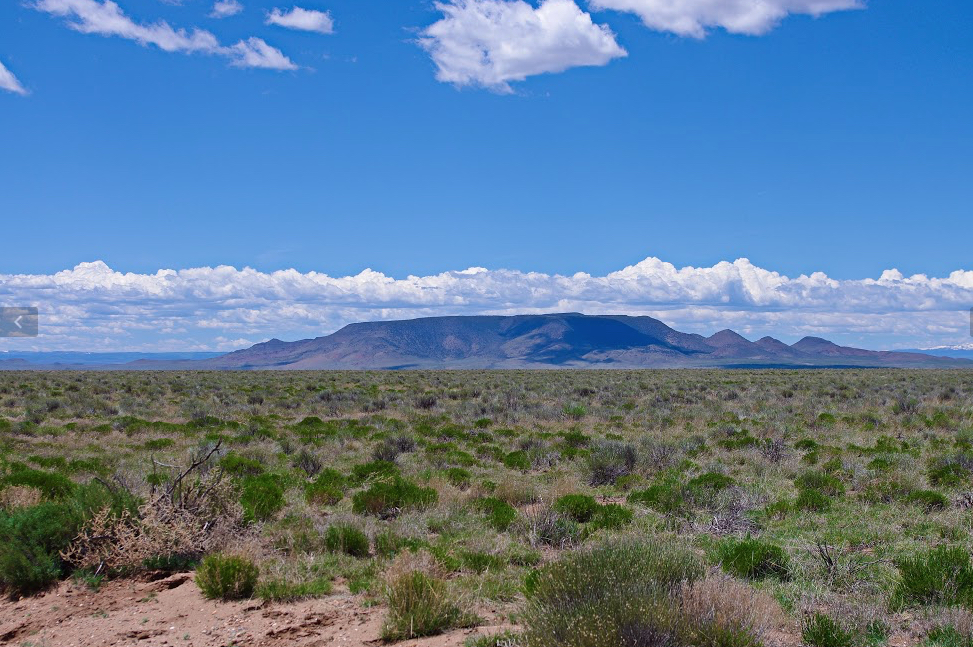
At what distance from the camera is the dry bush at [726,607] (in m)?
5.03

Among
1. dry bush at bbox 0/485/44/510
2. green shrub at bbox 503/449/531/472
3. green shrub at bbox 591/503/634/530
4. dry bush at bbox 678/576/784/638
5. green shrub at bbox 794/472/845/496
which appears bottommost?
green shrub at bbox 503/449/531/472

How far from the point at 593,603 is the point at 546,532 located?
175 inches

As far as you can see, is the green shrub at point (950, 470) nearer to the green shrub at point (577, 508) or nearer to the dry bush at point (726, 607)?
the green shrub at point (577, 508)

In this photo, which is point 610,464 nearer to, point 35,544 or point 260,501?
point 260,501

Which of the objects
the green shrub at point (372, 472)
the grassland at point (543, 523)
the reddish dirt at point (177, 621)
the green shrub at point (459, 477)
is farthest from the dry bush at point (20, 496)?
the green shrub at point (459, 477)

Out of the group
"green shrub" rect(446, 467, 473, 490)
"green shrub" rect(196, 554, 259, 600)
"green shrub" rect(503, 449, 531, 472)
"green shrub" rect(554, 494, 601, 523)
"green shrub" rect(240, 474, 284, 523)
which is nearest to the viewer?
"green shrub" rect(196, 554, 259, 600)

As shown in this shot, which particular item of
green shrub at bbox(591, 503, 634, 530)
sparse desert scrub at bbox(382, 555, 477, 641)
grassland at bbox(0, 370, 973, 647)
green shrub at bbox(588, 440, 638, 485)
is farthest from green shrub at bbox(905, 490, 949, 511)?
sparse desert scrub at bbox(382, 555, 477, 641)

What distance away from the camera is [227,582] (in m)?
6.92

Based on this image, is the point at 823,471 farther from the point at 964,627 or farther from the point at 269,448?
the point at 269,448

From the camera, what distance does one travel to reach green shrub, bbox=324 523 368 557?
8.54 metres

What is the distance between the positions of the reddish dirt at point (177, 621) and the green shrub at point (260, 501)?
7.25 feet

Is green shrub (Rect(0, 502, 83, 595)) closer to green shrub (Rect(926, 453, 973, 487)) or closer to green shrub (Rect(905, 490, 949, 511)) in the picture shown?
green shrub (Rect(905, 490, 949, 511))

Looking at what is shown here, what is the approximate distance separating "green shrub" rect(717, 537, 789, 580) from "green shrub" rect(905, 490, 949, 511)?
399cm

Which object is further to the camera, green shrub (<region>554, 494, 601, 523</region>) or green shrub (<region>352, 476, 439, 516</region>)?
green shrub (<region>352, 476, 439, 516</region>)
